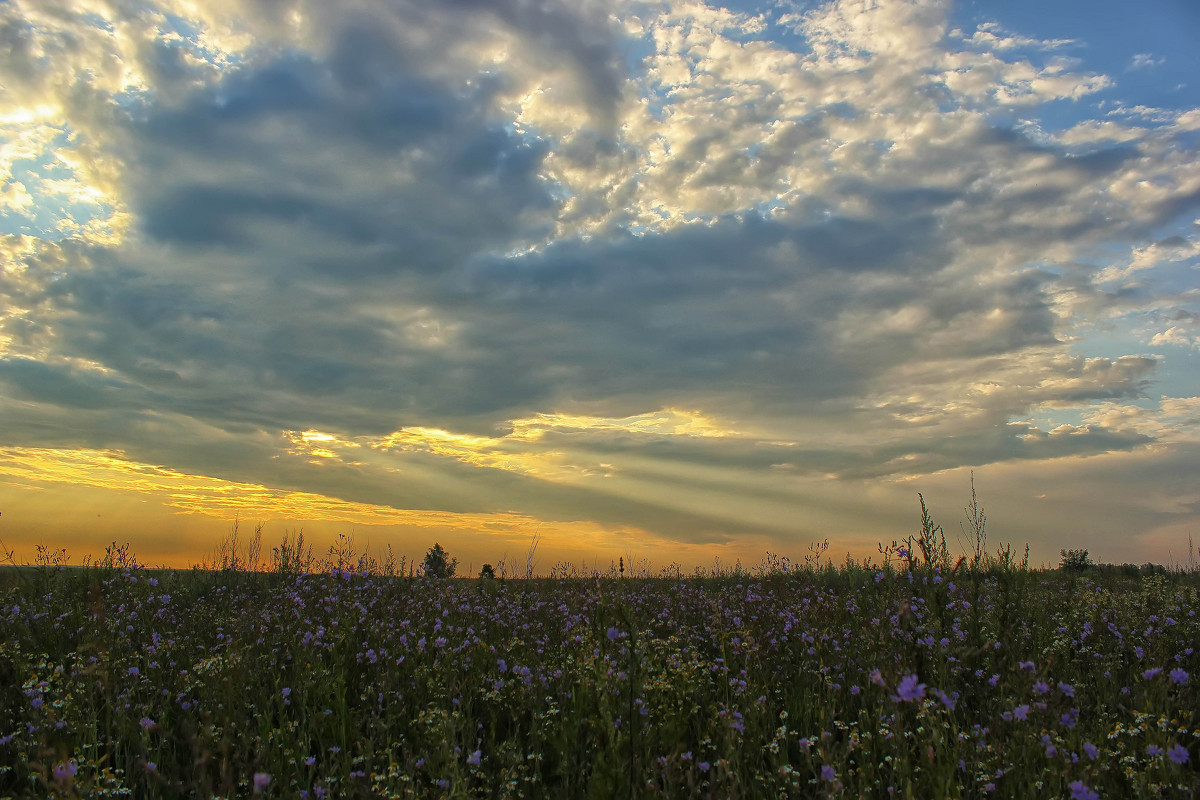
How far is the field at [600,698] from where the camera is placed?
12.2ft

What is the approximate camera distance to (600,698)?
3.66 meters

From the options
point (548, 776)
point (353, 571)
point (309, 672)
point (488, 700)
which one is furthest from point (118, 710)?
point (353, 571)

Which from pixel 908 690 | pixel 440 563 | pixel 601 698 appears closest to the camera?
pixel 908 690

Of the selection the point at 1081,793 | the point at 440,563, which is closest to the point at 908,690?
the point at 1081,793

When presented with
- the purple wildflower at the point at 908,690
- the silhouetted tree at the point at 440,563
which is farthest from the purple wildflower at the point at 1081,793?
the silhouetted tree at the point at 440,563

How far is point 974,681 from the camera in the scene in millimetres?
5812

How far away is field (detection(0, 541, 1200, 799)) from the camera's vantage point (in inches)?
147

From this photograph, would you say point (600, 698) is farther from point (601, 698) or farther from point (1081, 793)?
point (1081, 793)

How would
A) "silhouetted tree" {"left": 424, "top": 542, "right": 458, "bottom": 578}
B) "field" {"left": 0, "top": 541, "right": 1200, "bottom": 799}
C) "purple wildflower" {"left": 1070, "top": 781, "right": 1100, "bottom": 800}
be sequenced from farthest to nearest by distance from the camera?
"silhouetted tree" {"left": 424, "top": 542, "right": 458, "bottom": 578} → "field" {"left": 0, "top": 541, "right": 1200, "bottom": 799} → "purple wildflower" {"left": 1070, "top": 781, "right": 1100, "bottom": 800}

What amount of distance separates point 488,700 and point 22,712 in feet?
11.3

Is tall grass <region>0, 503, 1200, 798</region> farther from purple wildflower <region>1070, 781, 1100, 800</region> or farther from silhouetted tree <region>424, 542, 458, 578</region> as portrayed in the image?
silhouetted tree <region>424, 542, 458, 578</region>

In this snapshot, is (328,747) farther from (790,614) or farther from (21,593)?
(21,593)

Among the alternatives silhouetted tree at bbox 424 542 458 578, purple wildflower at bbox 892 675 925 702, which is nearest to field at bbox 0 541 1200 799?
purple wildflower at bbox 892 675 925 702

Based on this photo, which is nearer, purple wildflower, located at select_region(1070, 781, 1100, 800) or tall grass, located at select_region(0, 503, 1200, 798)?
purple wildflower, located at select_region(1070, 781, 1100, 800)
